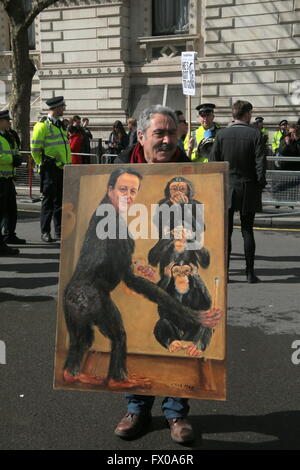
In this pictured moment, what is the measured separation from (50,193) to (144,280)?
5.63 m

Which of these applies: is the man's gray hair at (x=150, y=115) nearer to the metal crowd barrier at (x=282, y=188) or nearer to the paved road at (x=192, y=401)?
the paved road at (x=192, y=401)

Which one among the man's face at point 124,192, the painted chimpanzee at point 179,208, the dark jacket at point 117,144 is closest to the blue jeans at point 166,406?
the painted chimpanzee at point 179,208

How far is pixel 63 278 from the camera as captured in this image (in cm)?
265

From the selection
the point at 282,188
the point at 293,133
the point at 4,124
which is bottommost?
the point at 282,188

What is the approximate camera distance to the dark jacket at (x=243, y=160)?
19.0 ft

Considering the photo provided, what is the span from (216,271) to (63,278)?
2.49ft

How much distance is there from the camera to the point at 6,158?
755 cm

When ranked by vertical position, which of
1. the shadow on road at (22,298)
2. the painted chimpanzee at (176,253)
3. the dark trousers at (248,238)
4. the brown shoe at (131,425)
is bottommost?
the brown shoe at (131,425)

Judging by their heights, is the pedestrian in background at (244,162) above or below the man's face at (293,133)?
below

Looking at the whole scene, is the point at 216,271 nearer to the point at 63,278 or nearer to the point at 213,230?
the point at 213,230

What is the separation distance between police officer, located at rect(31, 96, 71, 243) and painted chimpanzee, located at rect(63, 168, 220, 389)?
5391 mm

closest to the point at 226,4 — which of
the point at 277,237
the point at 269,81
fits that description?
the point at 269,81

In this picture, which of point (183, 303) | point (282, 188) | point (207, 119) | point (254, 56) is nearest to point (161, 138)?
point (183, 303)

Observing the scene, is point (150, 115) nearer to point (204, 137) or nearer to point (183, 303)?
point (183, 303)
